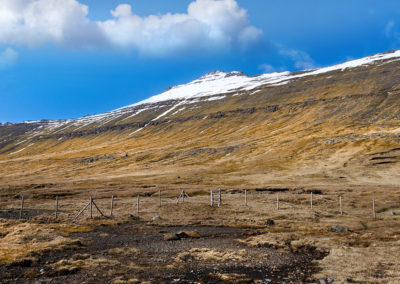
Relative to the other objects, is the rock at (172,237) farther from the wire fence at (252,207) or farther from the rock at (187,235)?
the wire fence at (252,207)

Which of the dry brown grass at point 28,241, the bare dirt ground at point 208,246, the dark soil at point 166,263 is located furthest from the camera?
the dry brown grass at point 28,241

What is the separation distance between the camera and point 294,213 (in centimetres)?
4225

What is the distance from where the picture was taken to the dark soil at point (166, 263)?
57.7 ft

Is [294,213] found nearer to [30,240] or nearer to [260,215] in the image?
[260,215]

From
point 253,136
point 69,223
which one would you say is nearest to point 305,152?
point 253,136

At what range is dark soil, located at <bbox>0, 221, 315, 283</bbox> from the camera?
17.6 metres

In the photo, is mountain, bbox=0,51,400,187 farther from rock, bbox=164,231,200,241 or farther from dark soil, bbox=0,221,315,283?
dark soil, bbox=0,221,315,283

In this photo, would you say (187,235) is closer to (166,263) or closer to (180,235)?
(180,235)

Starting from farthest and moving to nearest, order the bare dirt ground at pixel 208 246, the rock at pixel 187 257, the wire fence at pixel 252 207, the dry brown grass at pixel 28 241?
the wire fence at pixel 252 207 < the dry brown grass at pixel 28 241 < the rock at pixel 187 257 < the bare dirt ground at pixel 208 246

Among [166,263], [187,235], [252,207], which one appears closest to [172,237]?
[187,235]

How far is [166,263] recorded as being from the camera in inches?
813

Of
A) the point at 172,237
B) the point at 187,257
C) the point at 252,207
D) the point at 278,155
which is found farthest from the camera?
the point at 278,155

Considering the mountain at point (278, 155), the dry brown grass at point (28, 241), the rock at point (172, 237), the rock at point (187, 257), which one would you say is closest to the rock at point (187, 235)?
the rock at point (172, 237)

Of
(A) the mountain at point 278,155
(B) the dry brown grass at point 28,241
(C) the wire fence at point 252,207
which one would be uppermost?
(A) the mountain at point 278,155
